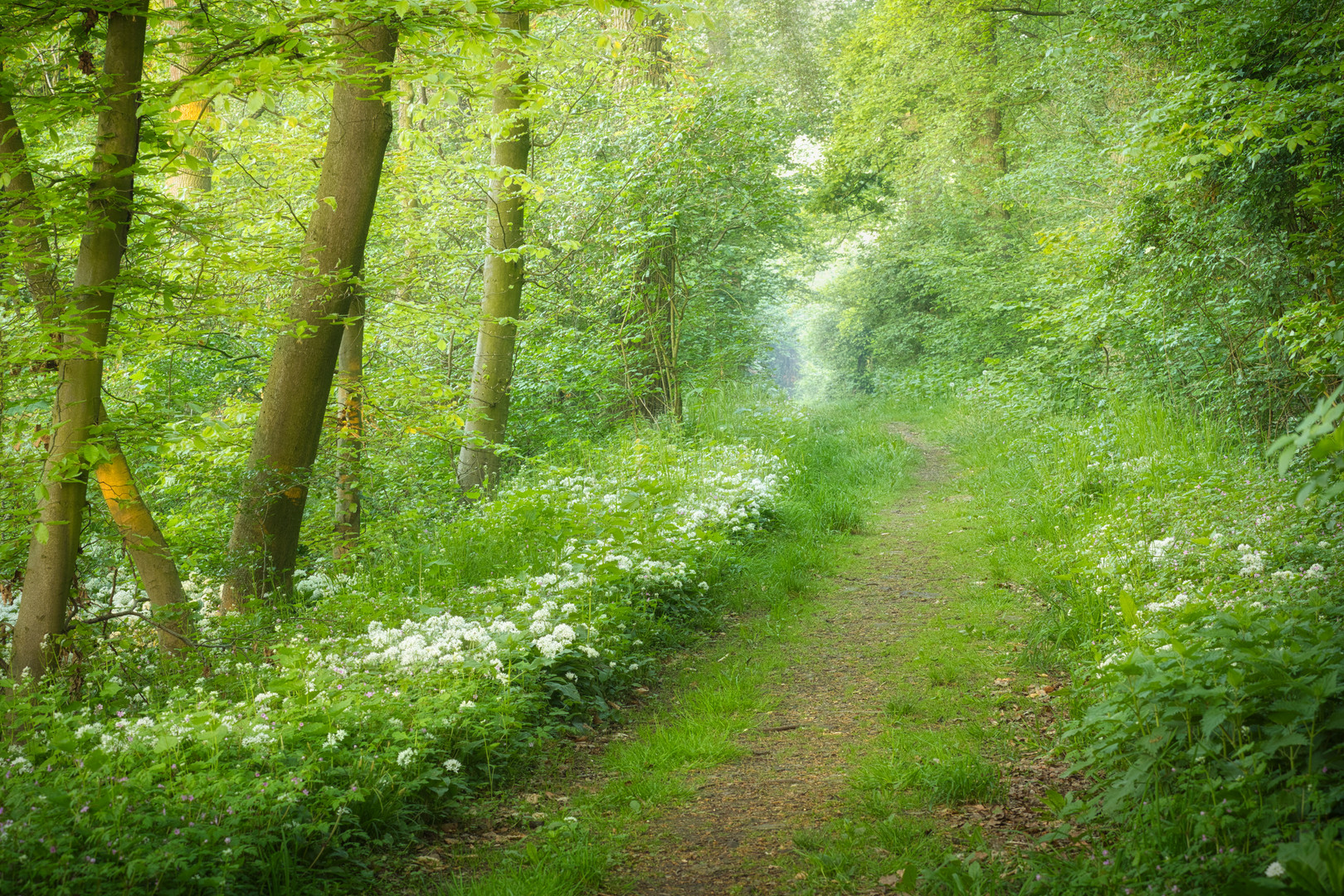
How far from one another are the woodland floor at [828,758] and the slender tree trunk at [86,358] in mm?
2664

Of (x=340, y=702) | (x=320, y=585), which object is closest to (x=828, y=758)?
(x=340, y=702)

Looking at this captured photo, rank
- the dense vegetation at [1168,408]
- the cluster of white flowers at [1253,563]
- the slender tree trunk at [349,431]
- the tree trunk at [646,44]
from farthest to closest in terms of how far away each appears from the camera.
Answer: the tree trunk at [646,44] < the slender tree trunk at [349,431] < the cluster of white flowers at [1253,563] < the dense vegetation at [1168,408]

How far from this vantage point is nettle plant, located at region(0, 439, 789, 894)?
8.84 ft

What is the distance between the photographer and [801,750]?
4254 millimetres

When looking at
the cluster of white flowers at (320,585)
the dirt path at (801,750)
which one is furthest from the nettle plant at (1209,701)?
the cluster of white flowers at (320,585)

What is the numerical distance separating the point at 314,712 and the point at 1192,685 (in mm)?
3474

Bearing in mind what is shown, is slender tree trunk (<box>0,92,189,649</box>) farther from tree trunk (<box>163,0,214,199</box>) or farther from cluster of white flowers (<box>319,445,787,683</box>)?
cluster of white flowers (<box>319,445,787,683</box>)

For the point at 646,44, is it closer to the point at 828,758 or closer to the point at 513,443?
the point at 513,443

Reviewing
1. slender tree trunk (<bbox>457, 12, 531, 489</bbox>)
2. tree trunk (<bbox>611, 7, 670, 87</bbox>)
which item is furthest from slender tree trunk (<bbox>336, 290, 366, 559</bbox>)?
tree trunk (<bbox>611, 7, 670, 87</bbox>)

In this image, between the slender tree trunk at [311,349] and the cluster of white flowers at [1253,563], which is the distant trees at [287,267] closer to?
the slender tree trunk at [311,349]

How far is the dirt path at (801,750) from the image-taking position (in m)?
3.23

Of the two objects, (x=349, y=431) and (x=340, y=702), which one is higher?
(x=349, y=431)

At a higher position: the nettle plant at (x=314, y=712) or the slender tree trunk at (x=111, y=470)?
the slender tree trunk at (x=111, y=470)

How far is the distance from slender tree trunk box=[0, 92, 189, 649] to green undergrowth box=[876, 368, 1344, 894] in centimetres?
450
